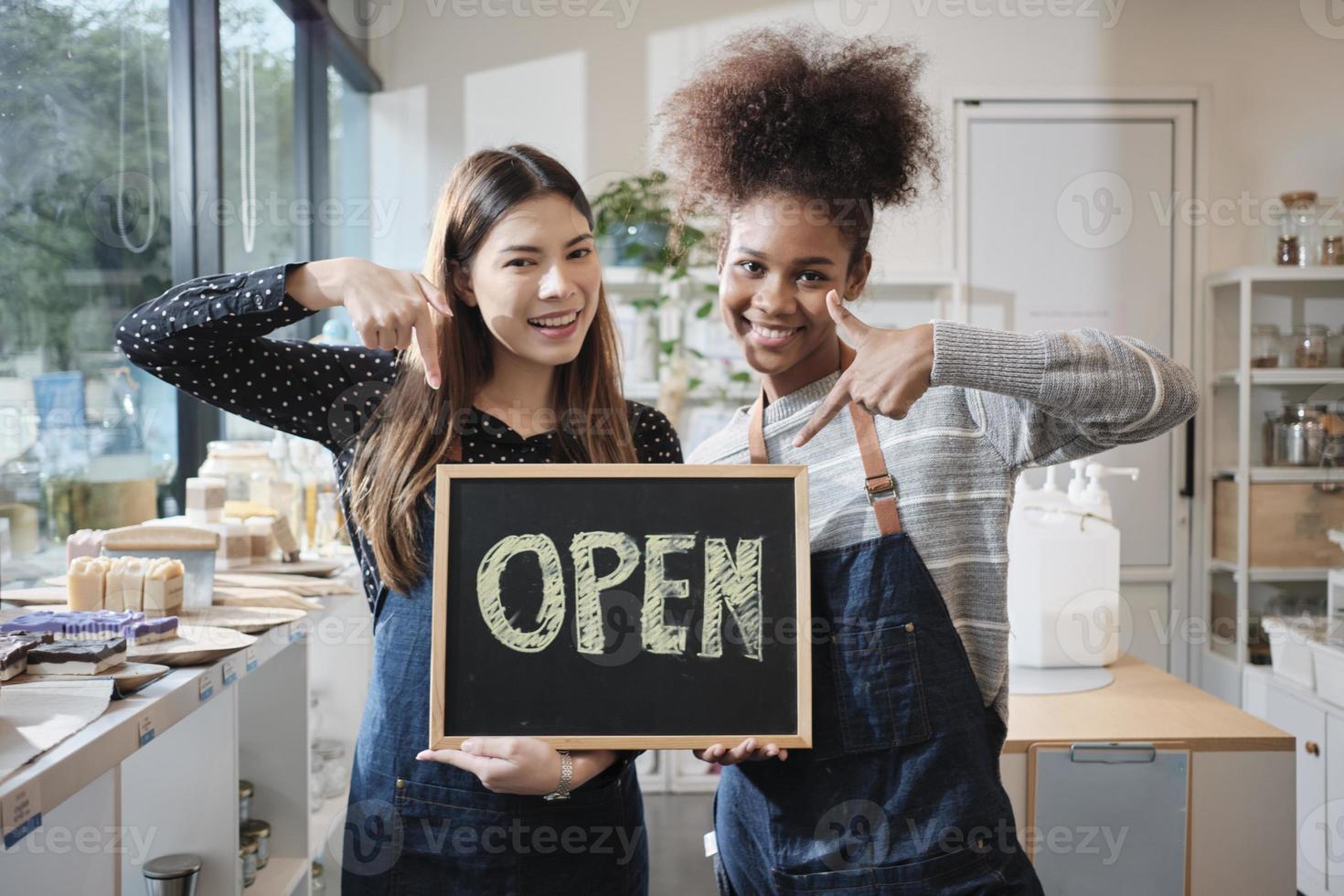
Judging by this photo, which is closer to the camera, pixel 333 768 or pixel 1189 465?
pixel 333 768

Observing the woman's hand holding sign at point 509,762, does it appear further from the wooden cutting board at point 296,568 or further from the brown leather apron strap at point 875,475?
the wooden cutting board at point 296,568

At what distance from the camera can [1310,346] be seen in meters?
3.89

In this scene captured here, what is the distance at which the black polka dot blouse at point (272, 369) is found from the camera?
4.11 feet

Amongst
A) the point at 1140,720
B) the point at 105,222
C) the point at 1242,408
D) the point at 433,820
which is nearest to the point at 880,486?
the point at 433,820

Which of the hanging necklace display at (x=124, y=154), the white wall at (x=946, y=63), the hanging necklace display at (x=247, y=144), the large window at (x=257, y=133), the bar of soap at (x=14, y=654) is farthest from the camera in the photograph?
the white wall at (x=946, y=63)

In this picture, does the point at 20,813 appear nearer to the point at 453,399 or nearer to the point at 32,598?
the point at 453,399

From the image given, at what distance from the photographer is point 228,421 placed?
9.57 ft

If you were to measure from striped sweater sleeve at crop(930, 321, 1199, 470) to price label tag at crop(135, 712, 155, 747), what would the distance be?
0.93 m

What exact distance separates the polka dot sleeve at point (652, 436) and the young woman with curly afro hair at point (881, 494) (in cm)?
13

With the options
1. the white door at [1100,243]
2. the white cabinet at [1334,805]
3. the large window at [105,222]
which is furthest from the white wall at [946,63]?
the white cabinet at [1334,805]

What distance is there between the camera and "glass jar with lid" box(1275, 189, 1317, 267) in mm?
3992

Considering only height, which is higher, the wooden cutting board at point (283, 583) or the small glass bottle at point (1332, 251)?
the small glass bottle at point (1332, 251)

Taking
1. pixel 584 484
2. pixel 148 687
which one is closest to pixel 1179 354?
pixel 584 484

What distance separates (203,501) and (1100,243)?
141 inches
